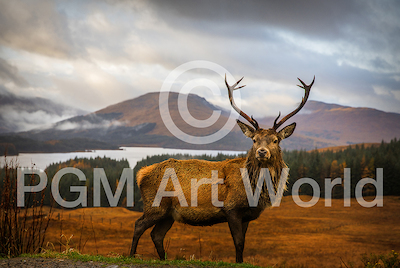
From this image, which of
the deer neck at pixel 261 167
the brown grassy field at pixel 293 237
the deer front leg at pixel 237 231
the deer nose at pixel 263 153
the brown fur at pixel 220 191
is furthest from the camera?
the brown grassy field at pixel 293 237

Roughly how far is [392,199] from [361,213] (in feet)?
34.6

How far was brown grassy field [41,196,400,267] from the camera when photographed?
803 inches

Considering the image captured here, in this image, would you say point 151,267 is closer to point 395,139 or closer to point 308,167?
point 308,167

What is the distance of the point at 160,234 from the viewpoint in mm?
8258

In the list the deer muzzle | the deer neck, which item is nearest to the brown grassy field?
the deer neck

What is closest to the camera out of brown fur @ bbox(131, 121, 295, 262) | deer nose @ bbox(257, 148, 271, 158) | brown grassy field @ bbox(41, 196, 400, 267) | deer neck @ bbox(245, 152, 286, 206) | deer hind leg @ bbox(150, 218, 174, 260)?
deer nose @ bbox(257, 148, 271, 158)

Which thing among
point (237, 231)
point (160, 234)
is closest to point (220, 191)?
point (237, 231)

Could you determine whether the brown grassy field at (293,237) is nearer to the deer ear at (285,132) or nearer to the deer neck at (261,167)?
the deer neck at (261,167)

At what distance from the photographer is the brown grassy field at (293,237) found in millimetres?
20391

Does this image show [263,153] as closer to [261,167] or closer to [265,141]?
[265,141]

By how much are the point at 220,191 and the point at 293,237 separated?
22216 mm

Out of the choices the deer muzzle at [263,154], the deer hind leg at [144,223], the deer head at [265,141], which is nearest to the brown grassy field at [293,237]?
the deer hind leg at [144,223]

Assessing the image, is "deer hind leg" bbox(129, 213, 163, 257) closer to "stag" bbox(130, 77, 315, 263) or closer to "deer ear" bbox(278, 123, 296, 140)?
"stag" bbox(130, 77, 315, 263)

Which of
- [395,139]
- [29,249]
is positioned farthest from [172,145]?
[29,249]
